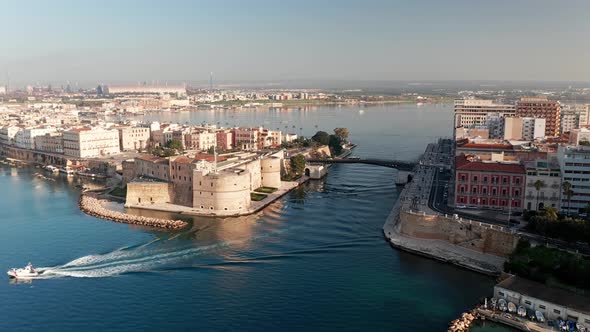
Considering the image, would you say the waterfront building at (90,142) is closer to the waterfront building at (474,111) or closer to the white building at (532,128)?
the waterfront building at (474,111)

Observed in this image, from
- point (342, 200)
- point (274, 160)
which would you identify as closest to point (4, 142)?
point (274, 160)

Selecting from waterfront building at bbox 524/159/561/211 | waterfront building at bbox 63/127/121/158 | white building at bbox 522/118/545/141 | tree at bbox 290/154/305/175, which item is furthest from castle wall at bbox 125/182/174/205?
white building at bbox 522/118/545/141

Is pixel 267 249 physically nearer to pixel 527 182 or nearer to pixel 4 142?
pixel 527 182

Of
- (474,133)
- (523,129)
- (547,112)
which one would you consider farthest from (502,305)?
(547,112)

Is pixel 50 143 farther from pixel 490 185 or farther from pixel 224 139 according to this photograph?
pixel 490 185

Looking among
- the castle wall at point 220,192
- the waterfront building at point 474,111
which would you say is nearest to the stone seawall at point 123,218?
the castle wall at point 220,192

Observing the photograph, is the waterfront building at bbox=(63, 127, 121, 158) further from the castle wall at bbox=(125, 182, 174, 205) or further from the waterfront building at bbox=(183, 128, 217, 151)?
the castle wall at bbox=(125, 182, 174, 205)
